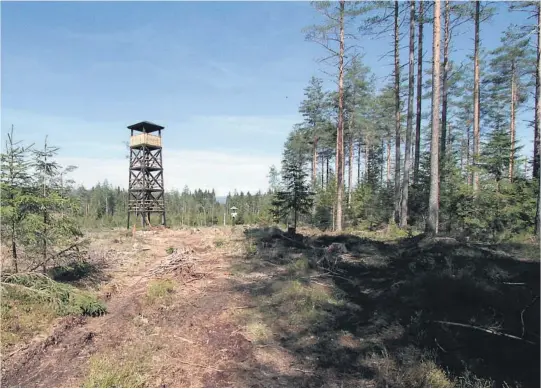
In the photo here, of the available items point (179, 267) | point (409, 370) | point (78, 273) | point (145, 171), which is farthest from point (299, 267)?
point (145, 171)

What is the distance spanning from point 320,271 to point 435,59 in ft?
28.3

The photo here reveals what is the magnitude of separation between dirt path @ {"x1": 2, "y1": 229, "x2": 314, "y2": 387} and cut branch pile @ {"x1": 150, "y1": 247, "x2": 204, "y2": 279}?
1.00 metres

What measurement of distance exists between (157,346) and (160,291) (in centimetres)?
282

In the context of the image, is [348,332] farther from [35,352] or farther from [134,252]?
[134,252]

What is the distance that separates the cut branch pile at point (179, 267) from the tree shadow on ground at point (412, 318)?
197cm

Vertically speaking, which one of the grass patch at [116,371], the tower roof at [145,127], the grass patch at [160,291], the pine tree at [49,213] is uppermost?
the tower roof at [145,127]

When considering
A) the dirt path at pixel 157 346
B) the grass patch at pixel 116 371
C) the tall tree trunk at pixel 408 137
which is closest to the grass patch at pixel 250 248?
the dirt path at pixel 157 346

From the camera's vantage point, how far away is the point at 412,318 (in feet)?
18.8

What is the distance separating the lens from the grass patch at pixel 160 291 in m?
7.81

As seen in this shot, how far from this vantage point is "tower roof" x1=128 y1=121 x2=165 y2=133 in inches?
932

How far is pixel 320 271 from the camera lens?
963 cm

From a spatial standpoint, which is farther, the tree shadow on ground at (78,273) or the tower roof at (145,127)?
the tower roof at (145,127)

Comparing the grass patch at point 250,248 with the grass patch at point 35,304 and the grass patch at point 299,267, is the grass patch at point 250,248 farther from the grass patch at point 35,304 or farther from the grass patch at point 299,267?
the grass patch at point 35,304

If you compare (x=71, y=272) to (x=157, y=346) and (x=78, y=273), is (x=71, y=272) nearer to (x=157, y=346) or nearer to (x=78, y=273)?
(x=78, y=273)
